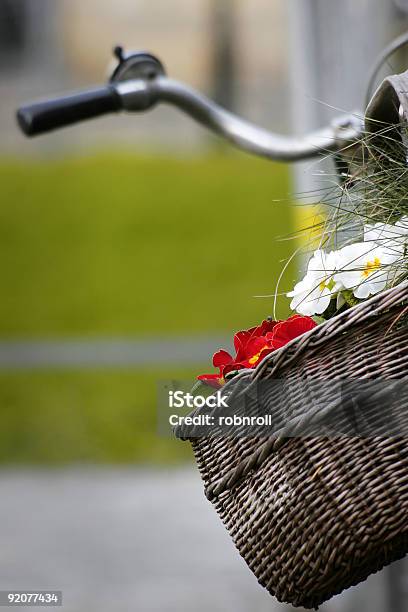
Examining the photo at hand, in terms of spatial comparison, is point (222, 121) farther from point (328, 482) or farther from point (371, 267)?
point (328, 482)

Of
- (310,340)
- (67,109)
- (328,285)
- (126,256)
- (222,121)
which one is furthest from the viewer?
(126,256)

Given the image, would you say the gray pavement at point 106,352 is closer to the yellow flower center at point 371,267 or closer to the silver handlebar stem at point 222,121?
the silver handlebar stem at point 222,121

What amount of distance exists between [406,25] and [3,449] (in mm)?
2918

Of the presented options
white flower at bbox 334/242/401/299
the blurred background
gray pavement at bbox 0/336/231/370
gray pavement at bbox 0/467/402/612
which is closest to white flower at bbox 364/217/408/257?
white flower at bbox 334/242/401/299

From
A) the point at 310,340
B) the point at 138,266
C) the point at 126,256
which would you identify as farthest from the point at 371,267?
the point at 126,256

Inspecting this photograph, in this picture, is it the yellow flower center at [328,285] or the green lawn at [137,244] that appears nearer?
the yellow flower center at [328,285]

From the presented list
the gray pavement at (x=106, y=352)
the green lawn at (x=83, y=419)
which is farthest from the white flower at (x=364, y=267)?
the gray pavement at (x=106, y=352)

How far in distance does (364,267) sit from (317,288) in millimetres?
60

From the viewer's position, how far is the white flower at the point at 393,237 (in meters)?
0.98

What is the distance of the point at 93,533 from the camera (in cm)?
377

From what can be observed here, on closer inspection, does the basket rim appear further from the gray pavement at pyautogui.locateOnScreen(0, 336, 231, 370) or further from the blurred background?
the gray pavement at pyautogui.locateOnScreen(0, 336, 231, 370)

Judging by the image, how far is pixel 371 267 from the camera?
100cm

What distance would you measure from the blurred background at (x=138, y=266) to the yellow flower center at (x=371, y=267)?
329 mm

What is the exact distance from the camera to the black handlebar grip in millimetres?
1577
